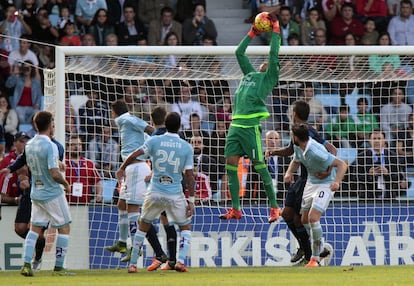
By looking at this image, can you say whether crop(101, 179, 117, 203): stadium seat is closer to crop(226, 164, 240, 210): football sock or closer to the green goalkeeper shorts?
crop(226, 164, 240, 210): football sock

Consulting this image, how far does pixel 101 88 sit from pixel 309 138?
4.95 meters

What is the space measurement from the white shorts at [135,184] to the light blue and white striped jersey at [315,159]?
2196 millimetres

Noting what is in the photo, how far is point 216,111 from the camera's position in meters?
20.3

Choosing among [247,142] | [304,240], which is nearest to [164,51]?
[247,142]

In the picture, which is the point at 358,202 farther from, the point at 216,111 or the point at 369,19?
the point at 369,19

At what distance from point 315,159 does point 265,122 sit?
4342 mm

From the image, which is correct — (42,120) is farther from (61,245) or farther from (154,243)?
(154,243)

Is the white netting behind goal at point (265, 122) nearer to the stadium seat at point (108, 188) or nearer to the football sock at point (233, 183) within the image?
the stadium seat at point (108, 188)

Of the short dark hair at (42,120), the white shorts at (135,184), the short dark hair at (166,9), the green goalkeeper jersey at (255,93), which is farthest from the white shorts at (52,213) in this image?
the short dark hair at (166,9)

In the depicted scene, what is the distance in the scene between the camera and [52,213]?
1547cm

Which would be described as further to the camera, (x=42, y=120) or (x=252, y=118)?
(x=252, y=118)

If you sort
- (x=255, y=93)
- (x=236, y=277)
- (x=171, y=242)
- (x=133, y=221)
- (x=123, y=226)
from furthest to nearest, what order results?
(x=123, y=226) < (x=133, y=221) < (x=171, y=242) < (x=255, y=93) < (x=236, y=277)

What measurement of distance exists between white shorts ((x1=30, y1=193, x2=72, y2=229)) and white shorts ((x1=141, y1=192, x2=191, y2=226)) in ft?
3.27

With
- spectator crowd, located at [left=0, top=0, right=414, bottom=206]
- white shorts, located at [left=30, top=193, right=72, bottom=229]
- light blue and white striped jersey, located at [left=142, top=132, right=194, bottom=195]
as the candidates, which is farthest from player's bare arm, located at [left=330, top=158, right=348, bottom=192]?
spectator crowd, located at [left=0, top=0, right=414, bottom=206]
